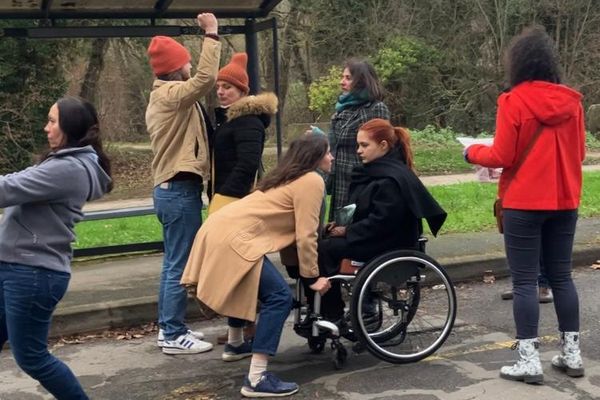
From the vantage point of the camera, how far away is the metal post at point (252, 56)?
7.28 m

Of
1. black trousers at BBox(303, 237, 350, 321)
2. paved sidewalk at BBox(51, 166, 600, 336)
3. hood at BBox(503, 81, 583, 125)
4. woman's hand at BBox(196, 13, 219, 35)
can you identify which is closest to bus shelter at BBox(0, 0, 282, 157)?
paved sidewalk at BBox(51, 166, 600, 336)

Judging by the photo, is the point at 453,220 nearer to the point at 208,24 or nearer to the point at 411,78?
the point at 208,24

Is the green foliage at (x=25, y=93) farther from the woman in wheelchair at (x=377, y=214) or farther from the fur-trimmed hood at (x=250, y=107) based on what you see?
the woman in wheelchair at (x=377, y=214)

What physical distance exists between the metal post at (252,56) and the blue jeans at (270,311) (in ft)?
10.4

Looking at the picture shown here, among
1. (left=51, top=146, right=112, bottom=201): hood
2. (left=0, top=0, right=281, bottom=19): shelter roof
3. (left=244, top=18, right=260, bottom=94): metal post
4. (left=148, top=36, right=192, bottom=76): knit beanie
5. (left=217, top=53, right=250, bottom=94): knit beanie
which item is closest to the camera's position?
(left=51, top=146, right=112, bottom=201): hood

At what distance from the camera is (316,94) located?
23.0 m

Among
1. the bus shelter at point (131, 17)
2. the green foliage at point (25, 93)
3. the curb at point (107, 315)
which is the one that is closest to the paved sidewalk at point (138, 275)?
the curb at point (107, 315)

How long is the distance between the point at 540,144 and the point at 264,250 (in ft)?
4.97

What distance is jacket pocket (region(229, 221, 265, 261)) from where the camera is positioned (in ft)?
14.0

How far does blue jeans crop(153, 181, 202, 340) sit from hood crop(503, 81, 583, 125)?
1.98 m

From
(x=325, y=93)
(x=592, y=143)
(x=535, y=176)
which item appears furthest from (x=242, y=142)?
(x=325, y=93)

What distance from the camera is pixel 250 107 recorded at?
4.90 metres

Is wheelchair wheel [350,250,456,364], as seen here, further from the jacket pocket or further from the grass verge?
the grass verge

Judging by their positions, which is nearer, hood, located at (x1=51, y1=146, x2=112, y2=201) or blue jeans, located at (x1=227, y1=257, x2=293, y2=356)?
hood, located at (x1=51, y1=146, x2=112, y2=201)
